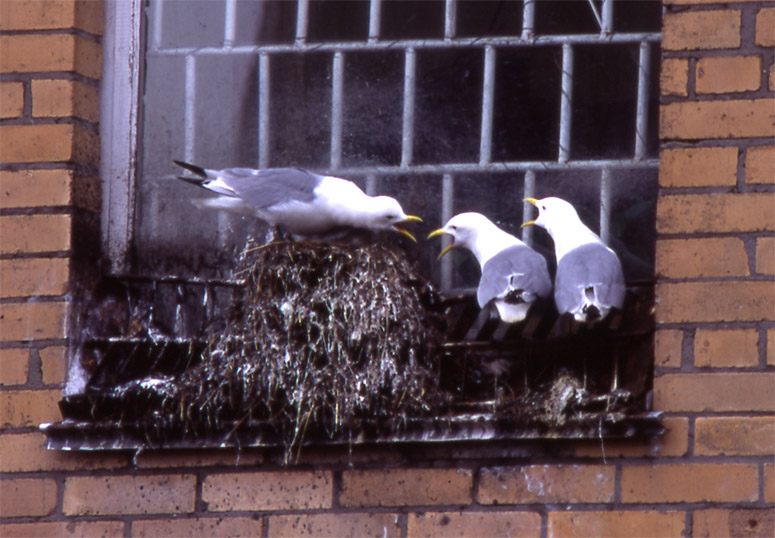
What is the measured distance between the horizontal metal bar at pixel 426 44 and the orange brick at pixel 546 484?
1.44m

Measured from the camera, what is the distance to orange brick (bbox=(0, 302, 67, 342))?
457 centimetres

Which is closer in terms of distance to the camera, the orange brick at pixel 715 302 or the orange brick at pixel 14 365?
the orange brick at pixel 715 302

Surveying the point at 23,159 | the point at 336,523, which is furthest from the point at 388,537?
the point at 23,159

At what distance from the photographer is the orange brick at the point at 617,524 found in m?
4.12

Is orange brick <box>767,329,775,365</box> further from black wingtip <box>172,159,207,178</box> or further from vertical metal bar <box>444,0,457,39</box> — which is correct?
black wingtip <box>172,159,207,178</box>

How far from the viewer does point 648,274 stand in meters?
4.72

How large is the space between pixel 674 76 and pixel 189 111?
1.59 meters

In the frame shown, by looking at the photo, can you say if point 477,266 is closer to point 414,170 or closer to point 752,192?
point 414,170

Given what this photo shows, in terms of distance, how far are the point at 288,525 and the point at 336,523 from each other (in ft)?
0.43

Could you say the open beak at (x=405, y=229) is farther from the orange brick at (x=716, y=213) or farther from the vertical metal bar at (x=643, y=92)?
the orange brick at (x=716, y=213)

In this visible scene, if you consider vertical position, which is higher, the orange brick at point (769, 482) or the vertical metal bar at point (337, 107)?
the vertical metal bar at point (337, 107)

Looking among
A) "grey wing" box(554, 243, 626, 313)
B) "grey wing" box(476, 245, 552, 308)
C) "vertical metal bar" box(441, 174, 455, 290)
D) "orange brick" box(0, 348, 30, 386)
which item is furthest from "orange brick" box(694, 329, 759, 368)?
"orange brick" box(0, 348, 30, 386)

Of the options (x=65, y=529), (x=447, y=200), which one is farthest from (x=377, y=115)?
(x=65, y=529)

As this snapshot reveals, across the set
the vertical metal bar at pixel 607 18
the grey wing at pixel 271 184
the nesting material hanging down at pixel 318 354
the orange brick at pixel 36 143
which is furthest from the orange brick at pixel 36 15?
the vertical metal bar at pixel 607 18
